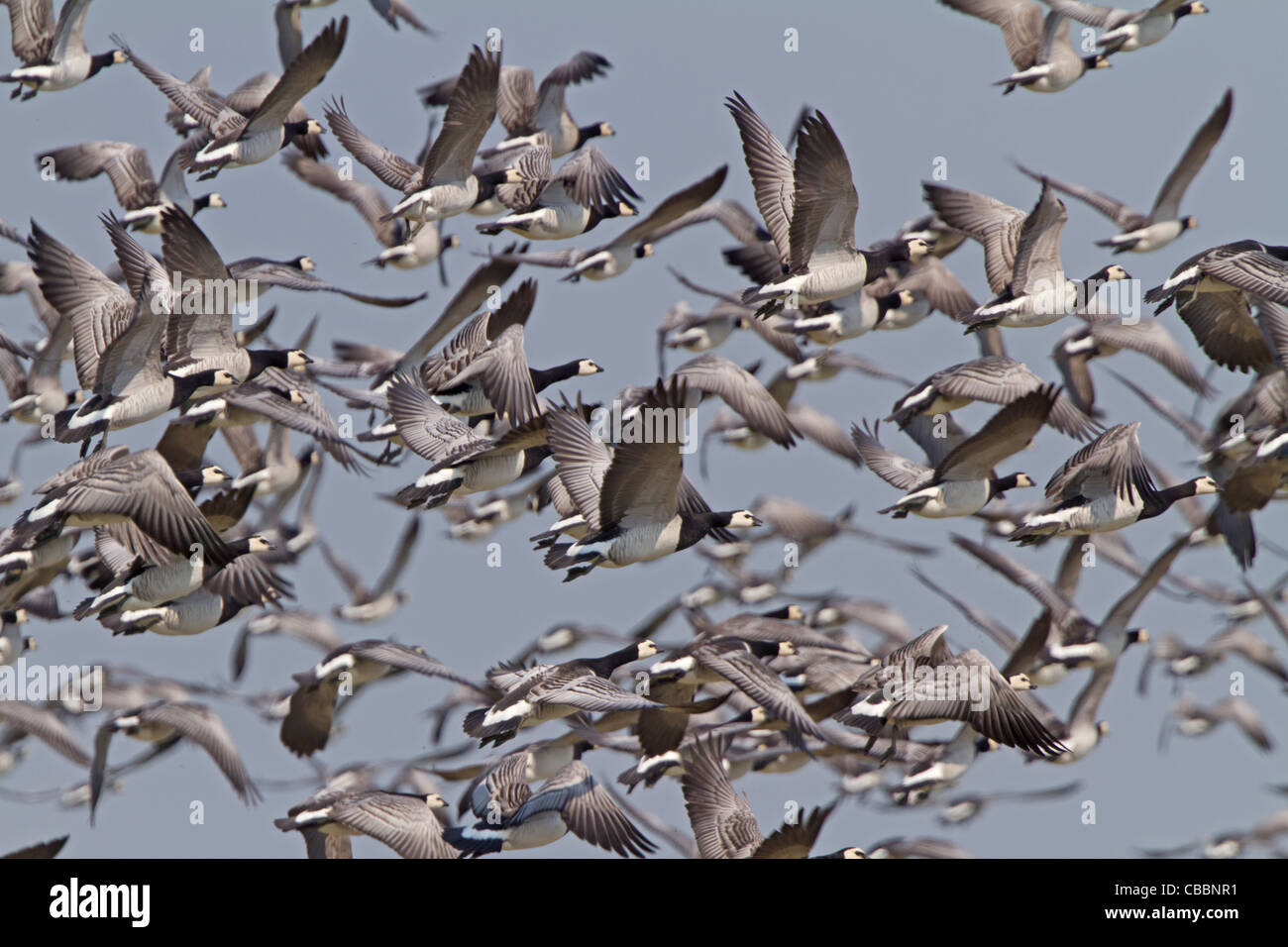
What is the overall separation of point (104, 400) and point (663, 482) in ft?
17.7

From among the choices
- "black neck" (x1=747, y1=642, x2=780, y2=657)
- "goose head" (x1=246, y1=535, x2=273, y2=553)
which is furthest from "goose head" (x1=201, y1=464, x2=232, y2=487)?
"black neck" (x1=747, y1=642, x2=780, y2=657)

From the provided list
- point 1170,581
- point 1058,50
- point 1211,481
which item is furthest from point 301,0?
point 1170,581

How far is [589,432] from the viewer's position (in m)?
17.8

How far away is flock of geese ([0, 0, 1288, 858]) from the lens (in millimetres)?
17172

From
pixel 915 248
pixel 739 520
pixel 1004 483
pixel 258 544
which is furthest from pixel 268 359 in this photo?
pixel 1004 483

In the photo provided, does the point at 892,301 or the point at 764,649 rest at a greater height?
the point at 892,301

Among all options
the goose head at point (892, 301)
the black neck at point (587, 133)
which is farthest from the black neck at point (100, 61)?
the goose head at point (892, 301)

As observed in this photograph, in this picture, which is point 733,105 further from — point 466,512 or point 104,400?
point 466,512

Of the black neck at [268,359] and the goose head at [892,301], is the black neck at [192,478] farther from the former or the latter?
the goose head at [892,301]

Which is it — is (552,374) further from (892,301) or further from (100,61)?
(100,61)

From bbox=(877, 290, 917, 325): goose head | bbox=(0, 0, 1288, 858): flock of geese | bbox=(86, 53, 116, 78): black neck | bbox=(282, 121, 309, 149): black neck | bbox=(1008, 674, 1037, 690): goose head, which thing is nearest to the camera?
bbox=(0, 0, 1288, 858): flock of geese

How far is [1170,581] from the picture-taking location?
28.9 m

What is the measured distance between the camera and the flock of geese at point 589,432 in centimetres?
1717

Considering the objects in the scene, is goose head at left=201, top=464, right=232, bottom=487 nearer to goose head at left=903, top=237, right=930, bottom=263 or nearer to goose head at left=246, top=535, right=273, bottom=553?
goose head at left=246, top=535, right=273, bottom=553
